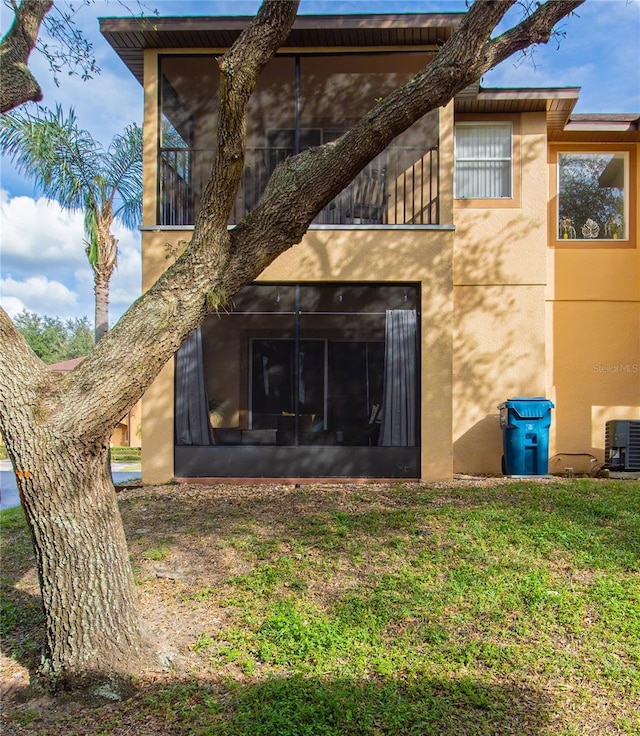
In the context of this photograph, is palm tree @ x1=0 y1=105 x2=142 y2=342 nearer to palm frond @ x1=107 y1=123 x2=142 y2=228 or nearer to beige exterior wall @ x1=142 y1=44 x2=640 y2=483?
palm frond @ x1=107 y1=123 x2=142 y2=228

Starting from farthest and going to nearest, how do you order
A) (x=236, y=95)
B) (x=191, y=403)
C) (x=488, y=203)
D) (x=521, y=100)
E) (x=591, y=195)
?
1. (x=591, y=195)
2. (x=488, y=203)
3. (x=521, y=100)
4. (x=191, y=403)
5. (x=236, y=95)

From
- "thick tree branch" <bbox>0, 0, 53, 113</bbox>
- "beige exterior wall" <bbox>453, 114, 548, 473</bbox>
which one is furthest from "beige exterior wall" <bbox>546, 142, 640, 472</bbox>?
"thick tree branch" <bbox>0, 0, 53, 113</bbox>

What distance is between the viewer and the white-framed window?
34.3ft

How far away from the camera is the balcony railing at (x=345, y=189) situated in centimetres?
898

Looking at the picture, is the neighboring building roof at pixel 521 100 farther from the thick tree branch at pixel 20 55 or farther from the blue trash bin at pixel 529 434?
the thick tree branch at pixel 20 55

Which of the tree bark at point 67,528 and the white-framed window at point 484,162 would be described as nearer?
the tree bark at point 67,528

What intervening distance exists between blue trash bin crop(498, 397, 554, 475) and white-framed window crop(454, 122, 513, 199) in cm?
357

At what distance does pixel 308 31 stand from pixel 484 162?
3703mm

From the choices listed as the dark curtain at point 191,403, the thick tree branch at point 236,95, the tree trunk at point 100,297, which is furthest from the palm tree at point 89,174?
the thick tree branch at point 236,95

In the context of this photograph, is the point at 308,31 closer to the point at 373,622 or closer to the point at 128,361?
the point at 128,361

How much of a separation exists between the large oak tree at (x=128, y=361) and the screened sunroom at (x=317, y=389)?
451cm

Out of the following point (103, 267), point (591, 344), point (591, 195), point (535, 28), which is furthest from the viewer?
point (103, 267)

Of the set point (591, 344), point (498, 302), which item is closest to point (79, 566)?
point (498, 302)

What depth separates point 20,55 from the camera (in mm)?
5129
